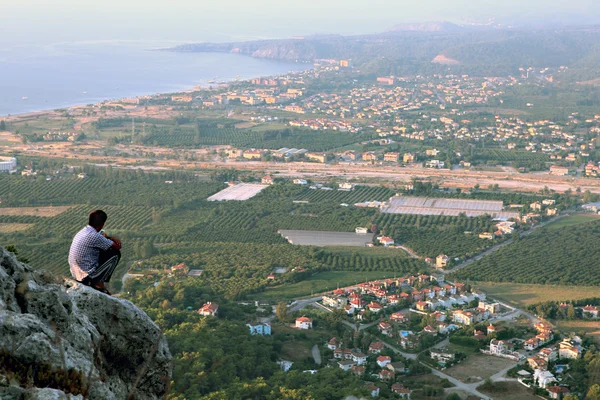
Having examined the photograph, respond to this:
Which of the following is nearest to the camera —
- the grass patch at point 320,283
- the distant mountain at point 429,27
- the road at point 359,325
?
the road at point 359,325

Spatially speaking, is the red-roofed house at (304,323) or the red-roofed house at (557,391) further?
the red-roofed house at (304,323)

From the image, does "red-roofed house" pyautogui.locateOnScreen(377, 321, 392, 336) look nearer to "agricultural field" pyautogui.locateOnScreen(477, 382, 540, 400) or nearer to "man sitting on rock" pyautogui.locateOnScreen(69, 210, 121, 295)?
"agricultural field" pyautogui.locateOnScreen(477, 382, 540, 400)

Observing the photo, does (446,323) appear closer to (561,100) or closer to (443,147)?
(443,147)

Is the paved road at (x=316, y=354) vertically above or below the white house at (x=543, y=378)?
below

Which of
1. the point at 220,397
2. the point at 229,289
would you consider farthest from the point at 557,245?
the point at 220,397

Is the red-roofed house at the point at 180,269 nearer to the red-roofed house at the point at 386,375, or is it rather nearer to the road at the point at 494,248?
the road at the point at 494,248

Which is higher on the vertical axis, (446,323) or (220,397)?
(220,397)

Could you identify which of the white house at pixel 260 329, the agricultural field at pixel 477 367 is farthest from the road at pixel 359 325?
the agricultural field at pixel 477 367

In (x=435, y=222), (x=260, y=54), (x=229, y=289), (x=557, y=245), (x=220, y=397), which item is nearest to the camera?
(x=220, y=397)
